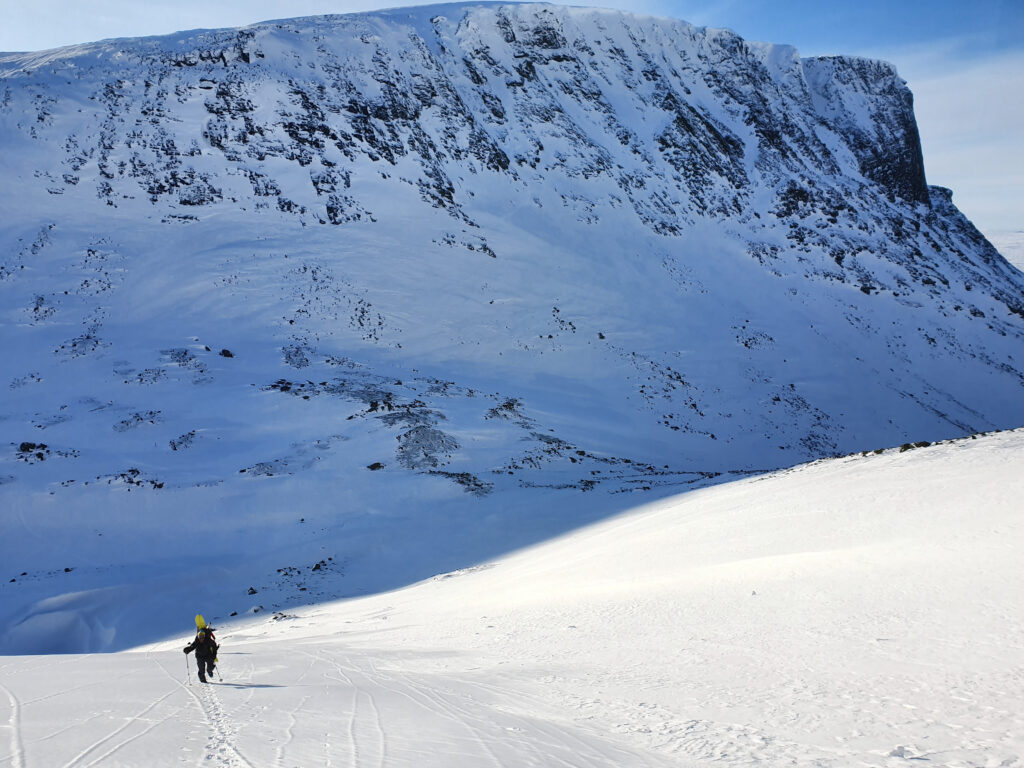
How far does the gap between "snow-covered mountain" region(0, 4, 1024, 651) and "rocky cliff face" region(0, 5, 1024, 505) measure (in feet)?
0.83

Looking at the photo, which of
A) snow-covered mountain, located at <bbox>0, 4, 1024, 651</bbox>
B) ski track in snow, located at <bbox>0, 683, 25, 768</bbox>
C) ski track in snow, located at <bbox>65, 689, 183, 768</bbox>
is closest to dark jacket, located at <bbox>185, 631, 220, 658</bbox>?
ski track in snow, located at <bbox>65, 689, 183, 768</bbox>

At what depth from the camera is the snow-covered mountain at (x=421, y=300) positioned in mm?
25969

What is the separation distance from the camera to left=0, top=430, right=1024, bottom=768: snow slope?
6.02 metres

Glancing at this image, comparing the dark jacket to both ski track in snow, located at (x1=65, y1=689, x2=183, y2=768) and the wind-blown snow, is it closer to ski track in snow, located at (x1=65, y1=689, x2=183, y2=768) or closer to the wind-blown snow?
the wind-blown snow

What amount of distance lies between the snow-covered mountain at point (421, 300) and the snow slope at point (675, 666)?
999 cm

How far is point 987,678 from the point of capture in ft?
23.4

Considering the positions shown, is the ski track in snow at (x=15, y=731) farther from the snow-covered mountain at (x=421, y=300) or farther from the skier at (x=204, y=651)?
the snow-covered mountain at (x=421, y=300)

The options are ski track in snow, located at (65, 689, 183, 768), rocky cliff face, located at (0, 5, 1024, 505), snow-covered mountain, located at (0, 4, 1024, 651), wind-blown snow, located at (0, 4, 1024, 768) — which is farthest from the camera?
rocky cliff face, located at (0, 5, 1024, 505)

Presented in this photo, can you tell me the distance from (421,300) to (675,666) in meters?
39.4

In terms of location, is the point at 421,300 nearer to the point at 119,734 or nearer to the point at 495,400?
the point at 495,400

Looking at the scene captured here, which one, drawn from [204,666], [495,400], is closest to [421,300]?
[495,400]

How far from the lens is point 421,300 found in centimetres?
4653

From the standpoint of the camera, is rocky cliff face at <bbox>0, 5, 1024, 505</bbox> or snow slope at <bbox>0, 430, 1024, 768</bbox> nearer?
snow slope at <bbox>0, 430, 1024, 768</bbox>

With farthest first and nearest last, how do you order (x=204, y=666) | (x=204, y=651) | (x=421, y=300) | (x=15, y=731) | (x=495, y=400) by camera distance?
(x=421, y=300) < (x=495, y=400) < (x=204, y=666) < (x=204, y=651) < (x=15, y=731)
